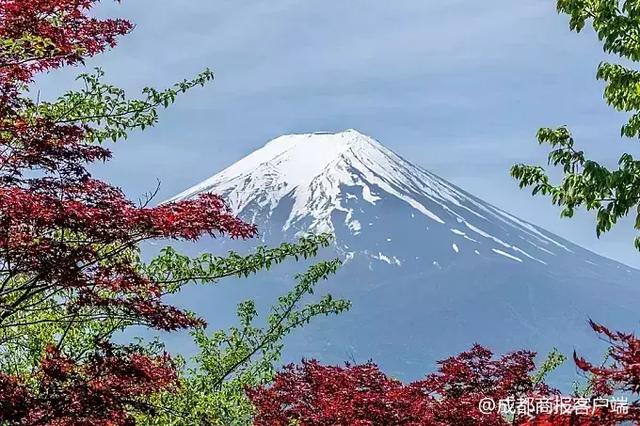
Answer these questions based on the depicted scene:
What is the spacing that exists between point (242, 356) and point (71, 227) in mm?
4201

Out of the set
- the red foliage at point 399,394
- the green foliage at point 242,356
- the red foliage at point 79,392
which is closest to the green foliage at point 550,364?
the red foliage at point 399,394

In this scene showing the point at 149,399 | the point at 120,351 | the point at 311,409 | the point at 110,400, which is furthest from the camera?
the point at 311,409

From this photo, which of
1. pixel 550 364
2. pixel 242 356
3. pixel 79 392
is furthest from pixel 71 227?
pixel 550 364

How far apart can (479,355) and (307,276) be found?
6.62 feet

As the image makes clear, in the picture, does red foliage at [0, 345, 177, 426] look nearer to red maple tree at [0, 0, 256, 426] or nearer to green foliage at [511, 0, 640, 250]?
red maple tree at [0, 0, 256, 426]

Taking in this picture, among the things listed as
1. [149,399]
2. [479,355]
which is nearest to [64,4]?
[149,399]

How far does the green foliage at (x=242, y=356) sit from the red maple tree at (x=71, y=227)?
1960 millimetres

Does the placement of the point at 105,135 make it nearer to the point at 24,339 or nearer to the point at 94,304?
the point at 94,304

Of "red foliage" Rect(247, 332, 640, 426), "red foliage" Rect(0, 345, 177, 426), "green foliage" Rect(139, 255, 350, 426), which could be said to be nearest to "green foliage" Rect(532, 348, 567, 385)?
"red foliage" Rect(247, 332, 640, 426)

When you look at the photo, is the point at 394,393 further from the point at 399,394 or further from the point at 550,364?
the point at 550,364

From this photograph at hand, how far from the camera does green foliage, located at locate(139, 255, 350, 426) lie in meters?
8.05

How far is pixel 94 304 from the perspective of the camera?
18.9 ft

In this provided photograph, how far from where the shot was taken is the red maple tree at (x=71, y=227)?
5.21 meters

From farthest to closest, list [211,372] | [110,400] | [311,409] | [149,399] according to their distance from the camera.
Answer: [311,409] → [211,372] → [149,399] → [110,400]
